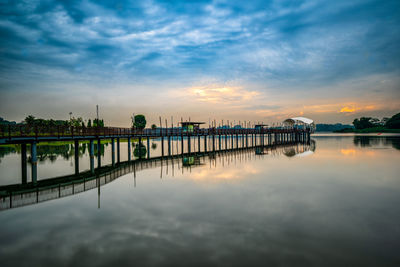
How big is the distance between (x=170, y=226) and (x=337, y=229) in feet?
23.3

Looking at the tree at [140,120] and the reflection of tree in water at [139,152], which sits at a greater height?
the tree at [140,120]

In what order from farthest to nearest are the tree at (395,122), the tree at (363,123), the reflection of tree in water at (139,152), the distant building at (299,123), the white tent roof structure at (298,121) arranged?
the tree at (363,123) → the tree at (395,122) → the distant building at (299,123) → the white tent roof structure at (298,121) → the reflection of tree in water at (139,152)

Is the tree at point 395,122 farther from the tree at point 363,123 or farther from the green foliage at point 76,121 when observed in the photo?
the green foliage at point 76,121

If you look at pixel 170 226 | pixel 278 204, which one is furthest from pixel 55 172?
pixel 278 204

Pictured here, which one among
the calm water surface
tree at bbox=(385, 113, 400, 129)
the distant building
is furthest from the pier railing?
tree at bbox=(385, 113, 400, 129)

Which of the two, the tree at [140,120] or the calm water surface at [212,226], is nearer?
the calm water surface at [212,226]

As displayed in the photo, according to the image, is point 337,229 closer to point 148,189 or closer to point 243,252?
point 243,252

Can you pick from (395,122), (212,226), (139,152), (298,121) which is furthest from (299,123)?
(395,122)

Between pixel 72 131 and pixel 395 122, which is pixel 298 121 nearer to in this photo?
pixel 72 131

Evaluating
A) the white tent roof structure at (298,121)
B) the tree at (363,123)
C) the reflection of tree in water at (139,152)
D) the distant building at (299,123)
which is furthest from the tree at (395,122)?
the reflection of tree in water at (139,152)

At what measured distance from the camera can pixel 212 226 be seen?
997 cm

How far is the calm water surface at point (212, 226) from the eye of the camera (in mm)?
7543

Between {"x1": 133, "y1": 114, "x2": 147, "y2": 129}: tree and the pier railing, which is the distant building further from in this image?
{"x1": 133, "y1": 114, "x2": 147, "y2": 129}: tree

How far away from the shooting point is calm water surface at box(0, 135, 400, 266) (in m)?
7.54
